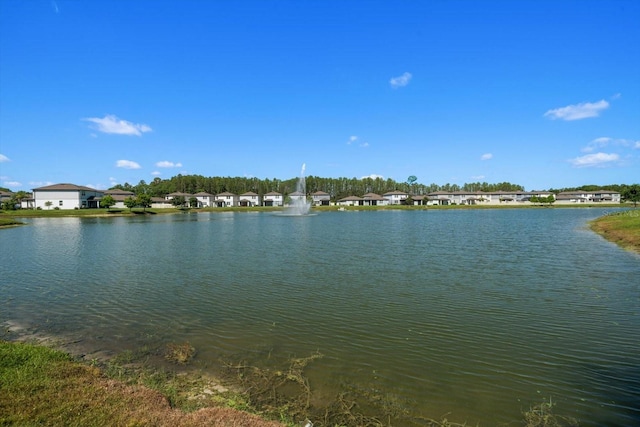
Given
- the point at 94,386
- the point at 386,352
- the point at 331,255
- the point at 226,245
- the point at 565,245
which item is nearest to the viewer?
the point at 94,386

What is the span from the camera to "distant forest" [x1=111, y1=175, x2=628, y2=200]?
154750 millimetres

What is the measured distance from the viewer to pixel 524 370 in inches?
318

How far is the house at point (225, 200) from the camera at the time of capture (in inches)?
5541

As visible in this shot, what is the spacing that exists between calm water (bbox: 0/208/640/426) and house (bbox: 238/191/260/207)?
11979 centimetres

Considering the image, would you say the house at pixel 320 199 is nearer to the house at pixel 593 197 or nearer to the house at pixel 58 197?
the house at pixel 58 197

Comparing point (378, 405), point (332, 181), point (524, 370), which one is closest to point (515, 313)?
point (524, 370)

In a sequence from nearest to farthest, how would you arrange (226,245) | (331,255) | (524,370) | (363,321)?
(524,370) → (363,321) → (331,255) → (226,245)

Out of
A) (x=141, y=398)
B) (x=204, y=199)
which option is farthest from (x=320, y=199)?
(x=141, y=398)

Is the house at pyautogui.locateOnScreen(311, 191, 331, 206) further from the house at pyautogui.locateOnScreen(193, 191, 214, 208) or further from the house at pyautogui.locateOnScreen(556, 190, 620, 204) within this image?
the house at pyautogui.locateOnScreen(556, 190, 620, 204)

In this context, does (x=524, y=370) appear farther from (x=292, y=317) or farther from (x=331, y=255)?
(x=331, y=255)

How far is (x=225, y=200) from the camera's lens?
14188cm

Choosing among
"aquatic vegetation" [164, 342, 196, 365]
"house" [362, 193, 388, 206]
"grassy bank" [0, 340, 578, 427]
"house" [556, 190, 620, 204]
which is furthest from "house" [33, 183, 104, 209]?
"house" [556, 190, 620, 204]

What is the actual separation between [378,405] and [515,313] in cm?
738

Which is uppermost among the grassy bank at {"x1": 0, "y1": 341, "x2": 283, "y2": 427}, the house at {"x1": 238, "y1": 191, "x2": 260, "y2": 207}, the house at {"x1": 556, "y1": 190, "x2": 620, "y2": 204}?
the house at {"x1": 238, "y1": 191, "x2": 260, "y2": 207}
